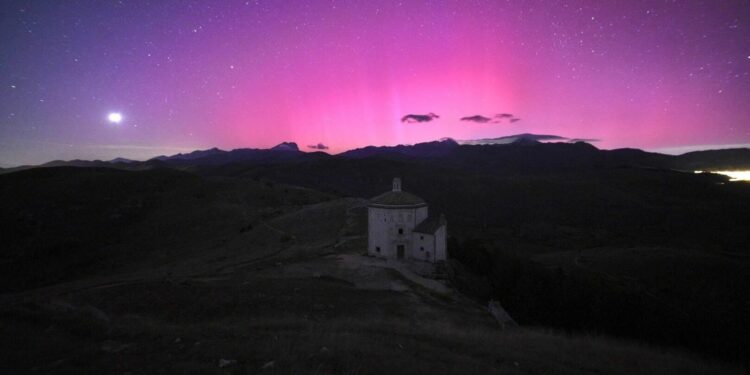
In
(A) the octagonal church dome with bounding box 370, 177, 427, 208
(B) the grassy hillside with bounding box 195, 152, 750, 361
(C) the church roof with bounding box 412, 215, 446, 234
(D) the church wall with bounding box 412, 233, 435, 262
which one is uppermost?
(A) the octagonal church dome with bounding box 370, 177, 427, 208

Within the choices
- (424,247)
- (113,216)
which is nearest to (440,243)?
(424,247)

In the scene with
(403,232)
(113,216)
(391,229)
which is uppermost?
(391,229)

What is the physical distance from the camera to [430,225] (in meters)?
Result: 35.6

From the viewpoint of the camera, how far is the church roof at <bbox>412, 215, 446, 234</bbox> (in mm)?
35203

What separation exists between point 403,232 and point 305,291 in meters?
14.8

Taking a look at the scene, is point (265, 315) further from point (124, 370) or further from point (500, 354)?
point (500, 354)

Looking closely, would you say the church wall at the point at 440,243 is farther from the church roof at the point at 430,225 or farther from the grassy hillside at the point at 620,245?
the grassy hillside at the point at 620,245

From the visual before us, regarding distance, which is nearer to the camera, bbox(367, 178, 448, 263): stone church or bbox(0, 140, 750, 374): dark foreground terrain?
bbox(0, 140, 750, 374): dark foreground terrain

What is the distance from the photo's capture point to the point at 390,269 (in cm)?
3141

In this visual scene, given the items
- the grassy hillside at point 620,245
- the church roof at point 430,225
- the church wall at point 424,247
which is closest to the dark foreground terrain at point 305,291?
the grassy hillside at point 620,245

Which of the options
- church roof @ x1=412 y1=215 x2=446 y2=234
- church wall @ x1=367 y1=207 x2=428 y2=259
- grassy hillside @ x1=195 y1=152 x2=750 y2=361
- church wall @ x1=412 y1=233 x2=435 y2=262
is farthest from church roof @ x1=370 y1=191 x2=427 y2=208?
grassy hillside @ x1=195 y1=152 x2=750 y2=361

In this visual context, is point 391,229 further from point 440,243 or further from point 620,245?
point 620,245

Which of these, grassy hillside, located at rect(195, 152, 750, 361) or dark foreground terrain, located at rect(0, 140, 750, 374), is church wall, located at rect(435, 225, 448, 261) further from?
grassy hillside, located at rect(195, 152, 750, 361)

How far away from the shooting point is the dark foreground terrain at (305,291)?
1185 cm
